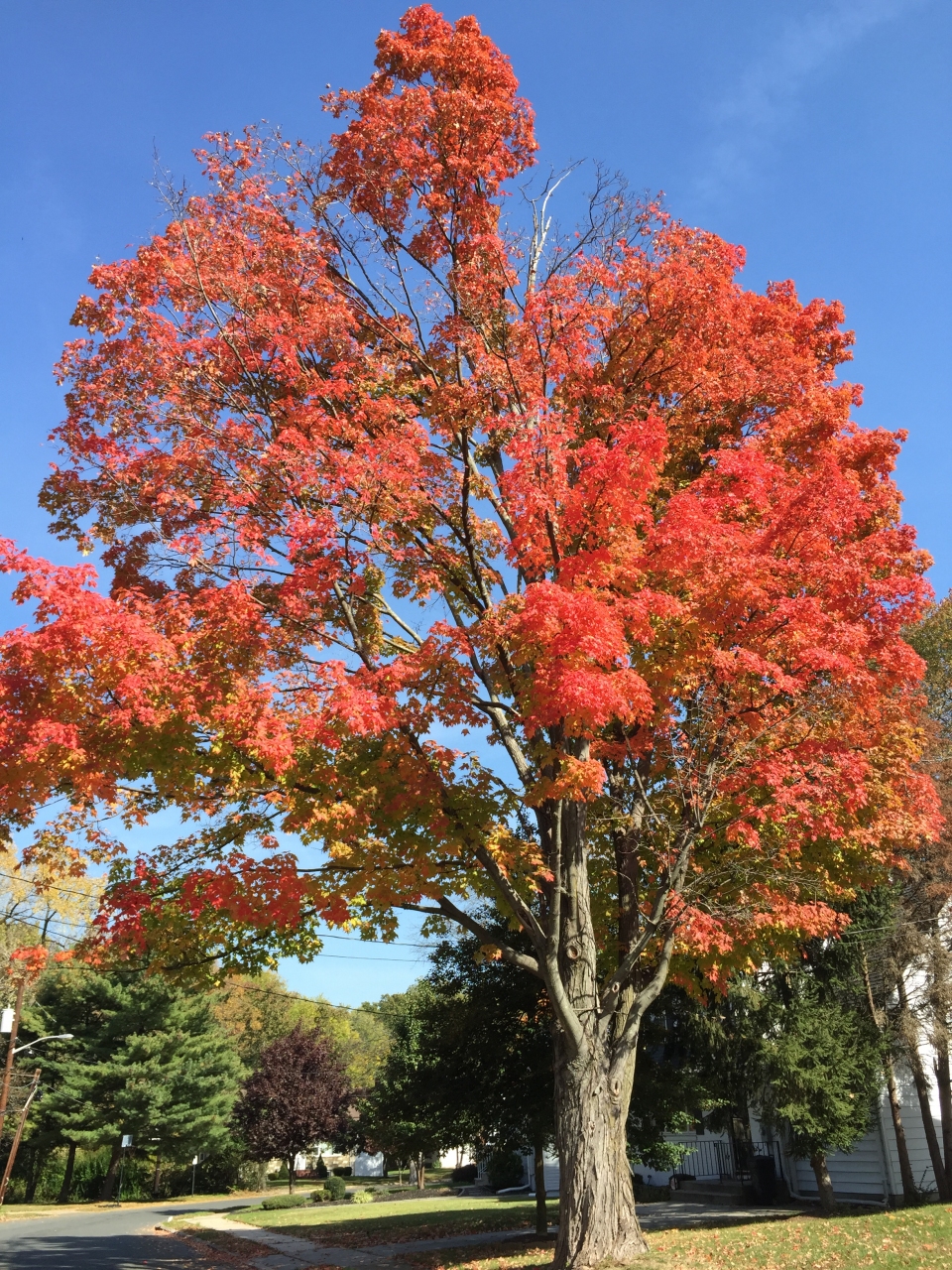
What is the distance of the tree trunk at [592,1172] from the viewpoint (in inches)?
376

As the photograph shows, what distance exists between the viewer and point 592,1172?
9805 mm

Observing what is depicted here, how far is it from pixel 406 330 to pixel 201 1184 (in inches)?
1929

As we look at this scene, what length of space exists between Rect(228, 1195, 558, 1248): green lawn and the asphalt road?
9.71 feet

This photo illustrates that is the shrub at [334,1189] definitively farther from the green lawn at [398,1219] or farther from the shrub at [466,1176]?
the shrub at [466,1176]

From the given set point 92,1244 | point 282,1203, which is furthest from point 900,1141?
point 282,1203

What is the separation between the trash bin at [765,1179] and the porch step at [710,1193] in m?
0.71

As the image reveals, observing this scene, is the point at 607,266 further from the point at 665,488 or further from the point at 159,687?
the point at 159,687

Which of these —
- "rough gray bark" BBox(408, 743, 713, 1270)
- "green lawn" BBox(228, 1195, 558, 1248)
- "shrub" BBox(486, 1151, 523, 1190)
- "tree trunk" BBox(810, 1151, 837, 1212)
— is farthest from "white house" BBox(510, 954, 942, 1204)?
"shrub" BBox(486, 1151, 523, 1190)

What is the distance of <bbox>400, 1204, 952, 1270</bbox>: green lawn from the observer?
9.69m

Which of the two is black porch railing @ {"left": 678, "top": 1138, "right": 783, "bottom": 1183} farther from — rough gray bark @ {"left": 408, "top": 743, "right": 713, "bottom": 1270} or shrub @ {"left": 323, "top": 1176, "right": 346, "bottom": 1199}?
shrub @ {"left": 323, "top": 1176, "right": 346, "bottom": 1199}

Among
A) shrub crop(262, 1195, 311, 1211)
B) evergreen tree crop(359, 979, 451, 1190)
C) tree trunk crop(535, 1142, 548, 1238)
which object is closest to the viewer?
tree trunk crop(535, 1142, 548, 1238)

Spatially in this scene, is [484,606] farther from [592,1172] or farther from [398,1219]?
[398,1219]

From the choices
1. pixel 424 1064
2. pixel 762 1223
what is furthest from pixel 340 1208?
pixel 762 1223

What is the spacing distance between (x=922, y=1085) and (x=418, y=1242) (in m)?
9.86
